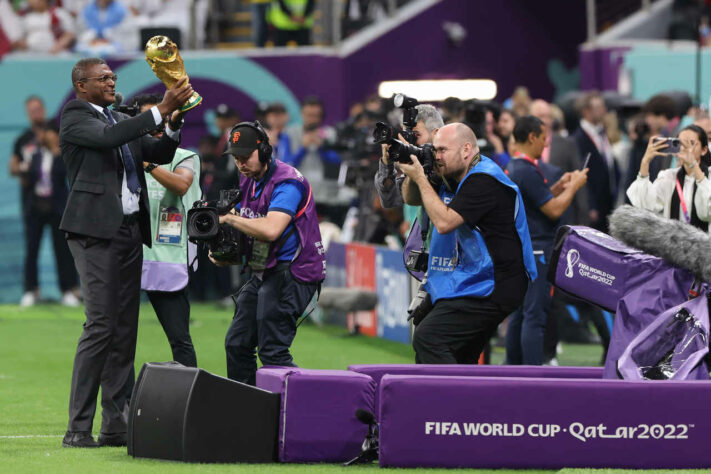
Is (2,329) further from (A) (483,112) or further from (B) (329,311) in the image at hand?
(A) (483,112)

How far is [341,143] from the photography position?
1541cm

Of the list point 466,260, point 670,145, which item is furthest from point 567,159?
point 466,260

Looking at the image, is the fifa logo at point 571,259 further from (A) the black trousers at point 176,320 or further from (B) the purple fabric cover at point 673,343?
(A) the black trousers at point 176,320

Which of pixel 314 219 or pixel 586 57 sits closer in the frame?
pixel 314 219

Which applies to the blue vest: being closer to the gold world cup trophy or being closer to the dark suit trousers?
the gold world cup trophy

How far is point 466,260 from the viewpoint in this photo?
7.42 m

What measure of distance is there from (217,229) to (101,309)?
0.76 m

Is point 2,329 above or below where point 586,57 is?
below

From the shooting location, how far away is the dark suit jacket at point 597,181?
13523 mm

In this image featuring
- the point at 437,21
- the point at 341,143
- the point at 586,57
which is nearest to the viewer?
the point at 341,143

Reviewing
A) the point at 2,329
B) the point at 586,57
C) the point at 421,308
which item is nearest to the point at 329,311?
the point at 2,329

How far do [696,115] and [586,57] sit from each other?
7.69 m

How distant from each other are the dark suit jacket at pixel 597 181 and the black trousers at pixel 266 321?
6.17 meters

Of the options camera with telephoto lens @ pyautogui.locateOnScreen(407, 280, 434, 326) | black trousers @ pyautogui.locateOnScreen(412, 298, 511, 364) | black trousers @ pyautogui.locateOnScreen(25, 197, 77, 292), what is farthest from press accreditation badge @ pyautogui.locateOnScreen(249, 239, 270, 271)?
black trousers @ pyautogui.locateOnScreen(25, 197, 77, 292)
